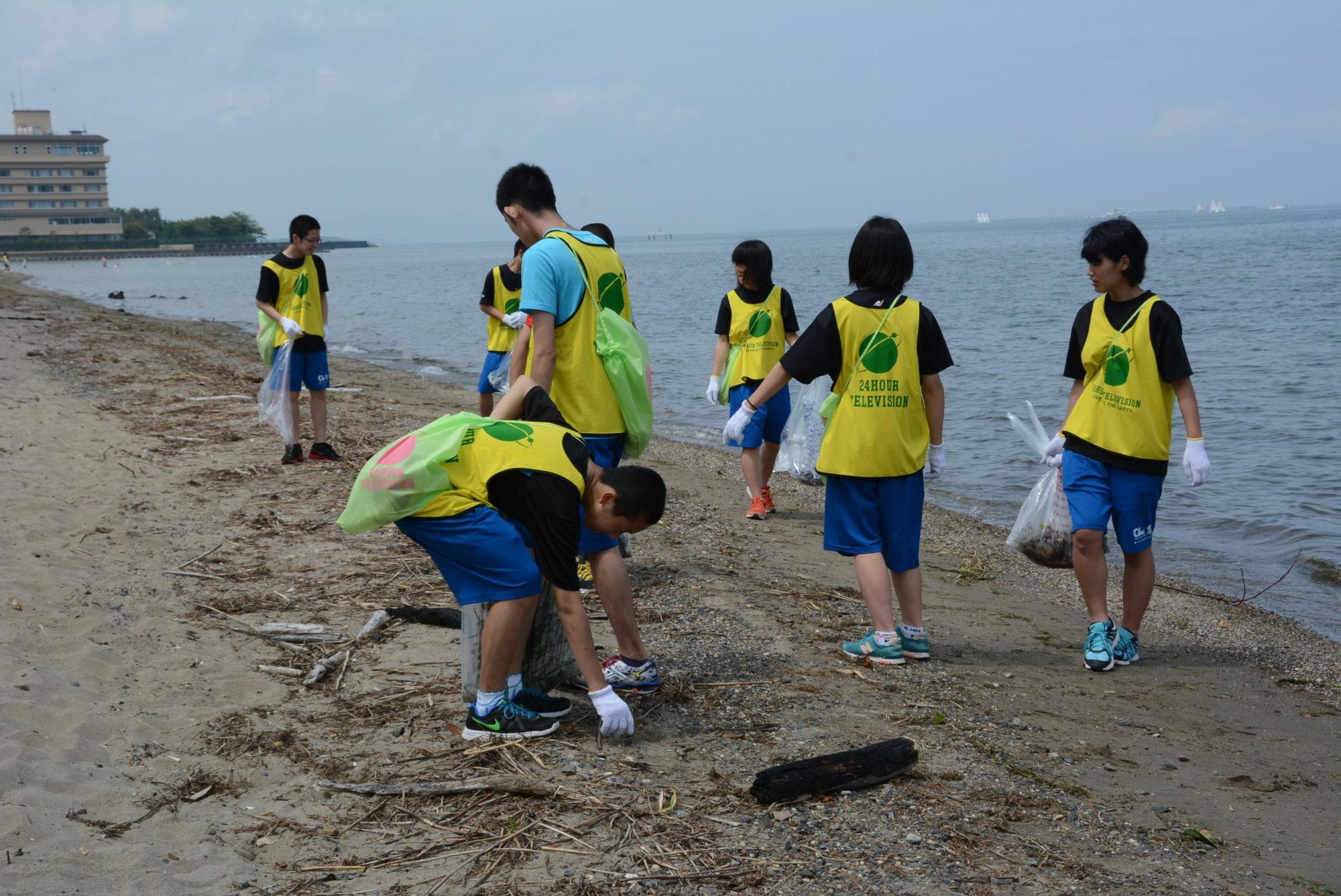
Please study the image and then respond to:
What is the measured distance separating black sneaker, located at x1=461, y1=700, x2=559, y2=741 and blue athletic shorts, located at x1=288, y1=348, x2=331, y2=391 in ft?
17.2

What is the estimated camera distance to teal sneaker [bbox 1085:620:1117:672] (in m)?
4.84

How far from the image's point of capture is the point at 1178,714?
14.4ft

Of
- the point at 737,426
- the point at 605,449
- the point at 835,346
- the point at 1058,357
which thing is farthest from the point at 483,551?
the point at 1058,357

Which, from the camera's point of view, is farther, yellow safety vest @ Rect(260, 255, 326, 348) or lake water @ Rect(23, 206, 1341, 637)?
lake water @ Rect(23, 206, 1341, 637)

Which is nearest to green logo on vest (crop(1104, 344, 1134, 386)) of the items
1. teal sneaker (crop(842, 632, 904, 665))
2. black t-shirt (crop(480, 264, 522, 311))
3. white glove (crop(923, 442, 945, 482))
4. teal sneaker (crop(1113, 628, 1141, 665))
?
white glove (crop(923, 442, 945, 482))

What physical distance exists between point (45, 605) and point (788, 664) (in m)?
3.28

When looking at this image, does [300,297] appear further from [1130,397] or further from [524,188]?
[1130,397]

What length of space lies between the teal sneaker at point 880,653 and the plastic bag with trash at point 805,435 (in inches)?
114

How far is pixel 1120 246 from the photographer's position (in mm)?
4531

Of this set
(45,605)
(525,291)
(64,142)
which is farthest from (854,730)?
(64,142)

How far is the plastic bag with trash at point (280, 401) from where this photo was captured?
26.8 ft

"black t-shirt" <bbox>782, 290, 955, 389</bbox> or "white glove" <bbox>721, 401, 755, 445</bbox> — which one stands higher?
"black t-shirt" <bbox>782, 290, 955, 389</bbox>

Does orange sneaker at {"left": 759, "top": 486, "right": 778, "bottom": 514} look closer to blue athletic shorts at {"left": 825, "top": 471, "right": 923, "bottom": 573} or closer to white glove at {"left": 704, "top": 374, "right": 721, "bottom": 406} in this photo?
white glove at {"left": 704, "top": 374, "right": 721, "bottom": 406}

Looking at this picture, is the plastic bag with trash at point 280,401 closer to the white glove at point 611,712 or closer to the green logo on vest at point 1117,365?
the white glove at point 611,712
